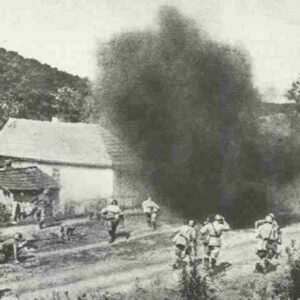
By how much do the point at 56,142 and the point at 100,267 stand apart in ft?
8.77

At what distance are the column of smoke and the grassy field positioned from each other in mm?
2248

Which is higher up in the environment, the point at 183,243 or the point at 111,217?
the point at 111,217

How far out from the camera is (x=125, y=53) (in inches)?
495

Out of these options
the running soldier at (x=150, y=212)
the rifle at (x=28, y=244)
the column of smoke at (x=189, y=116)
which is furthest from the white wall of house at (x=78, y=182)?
the column of smoke at (x=189, y=116)

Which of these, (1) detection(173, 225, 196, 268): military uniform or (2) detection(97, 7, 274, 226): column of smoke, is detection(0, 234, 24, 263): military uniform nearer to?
(1) detection(173, 225, 196, 268): military uniform

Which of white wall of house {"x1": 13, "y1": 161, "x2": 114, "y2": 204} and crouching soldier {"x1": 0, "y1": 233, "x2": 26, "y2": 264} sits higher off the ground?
white wall of house {"x1": 13, "y1": 161, "x2": 114, "y2": 204}

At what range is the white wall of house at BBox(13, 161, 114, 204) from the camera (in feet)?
35.6

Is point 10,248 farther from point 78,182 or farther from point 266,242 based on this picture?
point 266,242

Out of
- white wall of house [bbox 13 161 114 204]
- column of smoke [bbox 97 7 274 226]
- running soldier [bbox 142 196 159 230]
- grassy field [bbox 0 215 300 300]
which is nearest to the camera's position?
grassy field [bbox 0 215 300 300]

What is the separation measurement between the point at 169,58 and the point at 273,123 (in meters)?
3.36

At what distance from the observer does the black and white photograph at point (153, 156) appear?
10.5 m

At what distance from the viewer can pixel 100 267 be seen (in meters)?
10.6

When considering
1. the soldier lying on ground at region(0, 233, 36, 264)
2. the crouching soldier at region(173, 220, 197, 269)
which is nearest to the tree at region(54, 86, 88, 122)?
the soldier lying on ground at region(0, 233, 36, 264)

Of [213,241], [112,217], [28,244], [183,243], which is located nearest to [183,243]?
[183,243]
